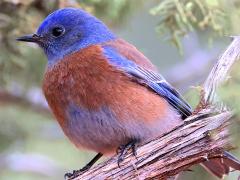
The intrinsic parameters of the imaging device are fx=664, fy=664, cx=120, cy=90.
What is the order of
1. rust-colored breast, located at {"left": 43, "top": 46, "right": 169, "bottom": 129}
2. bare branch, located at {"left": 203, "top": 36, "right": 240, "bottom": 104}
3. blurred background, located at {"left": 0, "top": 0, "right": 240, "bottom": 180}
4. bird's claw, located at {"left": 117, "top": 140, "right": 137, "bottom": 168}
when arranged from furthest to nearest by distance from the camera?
blurred background, located at {"left": 0, "top": 0, "right": 240, "bottom": 180} < rust-colored breast, located at {"left": 43, "top": 46, "right": 169, "bottom": 129} < bird's claw, located at {"left": 117, "top": 140, "right": 137, "bottom": 168} < bare branch, located at {"left": 203, "top": 36, "right": 240, "bottom": 104}

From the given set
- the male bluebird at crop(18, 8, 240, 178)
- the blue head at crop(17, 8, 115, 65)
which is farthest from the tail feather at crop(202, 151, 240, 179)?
the blue head at crop(17, 8, 115, 65)

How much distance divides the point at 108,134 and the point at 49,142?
304 centimetres

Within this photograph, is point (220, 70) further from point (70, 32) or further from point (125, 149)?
point (70, 32)

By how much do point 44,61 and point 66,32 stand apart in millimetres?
1289

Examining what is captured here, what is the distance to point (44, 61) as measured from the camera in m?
6.43

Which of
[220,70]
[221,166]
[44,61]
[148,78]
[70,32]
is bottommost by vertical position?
[221,166]

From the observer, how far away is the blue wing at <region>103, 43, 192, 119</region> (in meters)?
4.68

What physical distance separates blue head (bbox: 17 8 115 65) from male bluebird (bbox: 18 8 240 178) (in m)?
0.03

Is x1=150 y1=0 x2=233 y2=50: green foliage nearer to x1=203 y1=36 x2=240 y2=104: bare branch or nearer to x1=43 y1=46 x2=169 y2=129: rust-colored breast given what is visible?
x1=43 y1=46 x2=169 y2=129: rust-colored breast

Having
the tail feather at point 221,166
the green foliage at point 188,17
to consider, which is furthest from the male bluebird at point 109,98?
the green foliage at point 188,17

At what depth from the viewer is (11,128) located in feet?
21.2

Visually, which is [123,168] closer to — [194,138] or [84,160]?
[194,138]

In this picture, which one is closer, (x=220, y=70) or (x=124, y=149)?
(x=220, y=70)

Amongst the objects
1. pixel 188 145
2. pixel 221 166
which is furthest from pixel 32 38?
pixel 188 145
